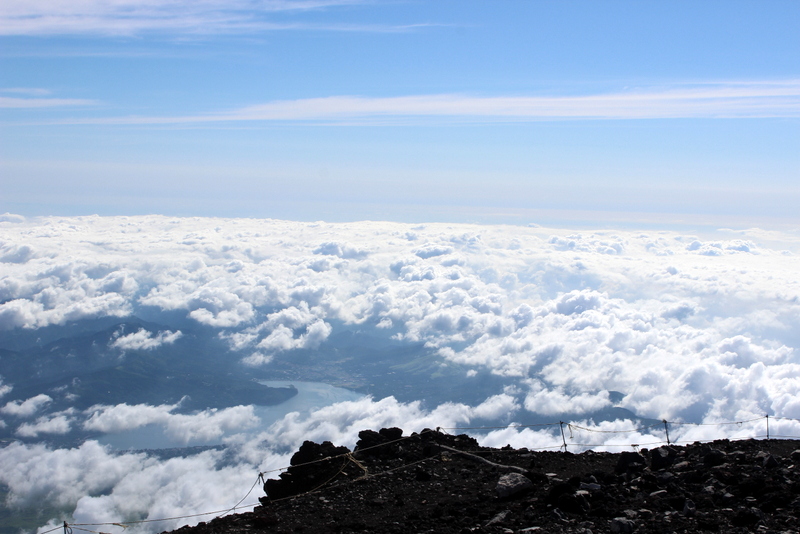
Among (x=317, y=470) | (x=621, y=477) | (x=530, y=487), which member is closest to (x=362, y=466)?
(x=317, y=470)

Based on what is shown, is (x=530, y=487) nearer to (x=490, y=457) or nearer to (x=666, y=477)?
(x=666, y=477)

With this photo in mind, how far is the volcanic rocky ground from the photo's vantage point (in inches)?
530

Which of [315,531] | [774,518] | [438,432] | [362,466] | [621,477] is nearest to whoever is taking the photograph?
[774,518]

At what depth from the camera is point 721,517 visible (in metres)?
13.1

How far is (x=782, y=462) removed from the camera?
1764cm

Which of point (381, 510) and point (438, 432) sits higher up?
point (438, 432)

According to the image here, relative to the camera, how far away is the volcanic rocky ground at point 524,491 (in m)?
13.5

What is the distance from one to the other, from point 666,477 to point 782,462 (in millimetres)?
4904

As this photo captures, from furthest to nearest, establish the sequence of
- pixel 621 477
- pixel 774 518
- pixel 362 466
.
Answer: pixel 362 466
pixel 621 477
pixel 774 518

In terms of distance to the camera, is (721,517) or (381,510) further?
(381,510)

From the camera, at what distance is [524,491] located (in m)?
16.4

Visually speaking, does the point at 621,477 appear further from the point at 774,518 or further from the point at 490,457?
the point at 490,457

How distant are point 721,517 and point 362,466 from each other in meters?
12.9

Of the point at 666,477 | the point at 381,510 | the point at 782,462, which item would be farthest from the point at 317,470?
the point at 782,462
